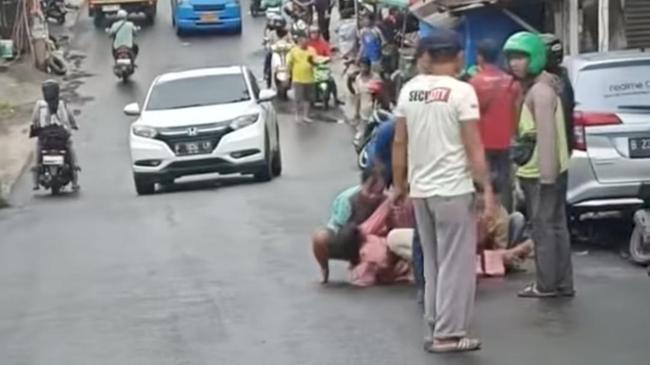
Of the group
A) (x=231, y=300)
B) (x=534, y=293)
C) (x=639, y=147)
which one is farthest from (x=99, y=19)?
(x=534, y=293)

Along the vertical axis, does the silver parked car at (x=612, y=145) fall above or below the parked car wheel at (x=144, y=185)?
above

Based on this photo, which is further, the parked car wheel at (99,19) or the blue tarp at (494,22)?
the parked car wheel at (99,19)

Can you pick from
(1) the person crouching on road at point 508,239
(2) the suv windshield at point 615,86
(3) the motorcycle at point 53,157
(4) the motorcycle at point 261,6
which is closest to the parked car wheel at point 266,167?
(3) the motorcycle at point 53,157

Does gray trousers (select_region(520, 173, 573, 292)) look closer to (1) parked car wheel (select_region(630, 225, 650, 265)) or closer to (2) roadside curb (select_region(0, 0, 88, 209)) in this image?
(1) parked car wheel (select_region(630, 225, 650, 265))

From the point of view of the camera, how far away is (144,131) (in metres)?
24.8

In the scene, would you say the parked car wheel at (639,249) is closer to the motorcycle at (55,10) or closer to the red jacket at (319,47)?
the red jacket at (319,47)

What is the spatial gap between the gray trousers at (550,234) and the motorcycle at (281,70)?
2713 cm

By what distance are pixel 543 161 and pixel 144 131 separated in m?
14.2

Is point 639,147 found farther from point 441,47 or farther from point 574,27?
point 574,27

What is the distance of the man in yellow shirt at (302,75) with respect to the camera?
3575 centimetres

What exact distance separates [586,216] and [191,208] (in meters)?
7.06

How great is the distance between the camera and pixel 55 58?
4681cm

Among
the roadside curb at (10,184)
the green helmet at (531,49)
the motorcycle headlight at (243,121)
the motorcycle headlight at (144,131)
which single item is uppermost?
the green helmet at (531,49)

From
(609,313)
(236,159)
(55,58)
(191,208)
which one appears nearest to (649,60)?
(609,313)
